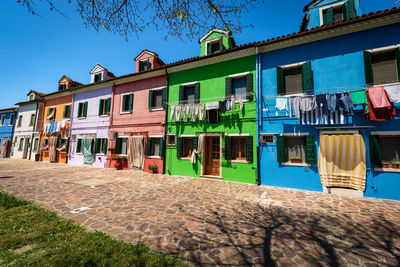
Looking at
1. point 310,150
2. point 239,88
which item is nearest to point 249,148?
point 310,150

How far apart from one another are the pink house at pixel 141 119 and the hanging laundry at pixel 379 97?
10963 millimetres

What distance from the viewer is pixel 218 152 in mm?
10234

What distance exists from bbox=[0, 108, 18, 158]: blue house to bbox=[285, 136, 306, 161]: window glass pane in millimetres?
33760

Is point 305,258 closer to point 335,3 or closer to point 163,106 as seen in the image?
point 163,106

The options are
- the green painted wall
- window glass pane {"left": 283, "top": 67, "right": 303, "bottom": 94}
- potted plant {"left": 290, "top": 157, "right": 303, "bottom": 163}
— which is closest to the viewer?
potted plant {"left": 290, "top": 157, "right": 303, "bottom": 163}

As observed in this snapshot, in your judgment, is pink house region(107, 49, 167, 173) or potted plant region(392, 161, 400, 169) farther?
pink house region(107, 49, 167, 173)

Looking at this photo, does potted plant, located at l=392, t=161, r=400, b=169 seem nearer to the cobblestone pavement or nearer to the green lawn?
the cobblestone pavement

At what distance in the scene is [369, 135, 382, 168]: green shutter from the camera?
6568 mm

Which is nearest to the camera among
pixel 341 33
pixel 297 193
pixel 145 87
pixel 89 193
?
pixel 89 193

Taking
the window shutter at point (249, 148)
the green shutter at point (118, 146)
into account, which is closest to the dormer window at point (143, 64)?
the green shutter at point (118, 146)

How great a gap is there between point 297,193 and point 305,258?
491cm

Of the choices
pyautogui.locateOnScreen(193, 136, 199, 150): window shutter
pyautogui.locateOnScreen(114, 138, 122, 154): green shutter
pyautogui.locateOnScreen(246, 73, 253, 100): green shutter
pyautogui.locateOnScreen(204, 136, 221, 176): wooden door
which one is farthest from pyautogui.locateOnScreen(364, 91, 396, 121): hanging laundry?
pyautogui.locateOnScreen(114, 138, 122, 154): green shutter

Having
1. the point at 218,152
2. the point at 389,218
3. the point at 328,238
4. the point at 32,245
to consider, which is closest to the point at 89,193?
the point at 32,245

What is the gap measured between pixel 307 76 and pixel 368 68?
7.41ft
